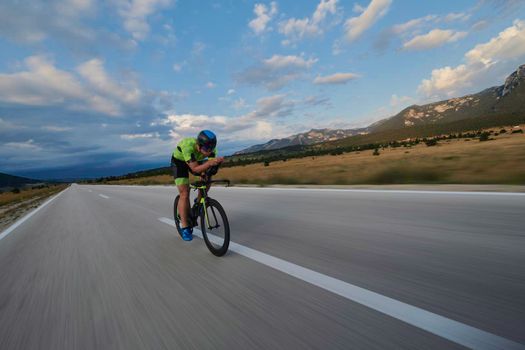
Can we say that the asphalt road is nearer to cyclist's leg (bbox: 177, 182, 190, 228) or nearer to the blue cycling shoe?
the blue cycling shoe

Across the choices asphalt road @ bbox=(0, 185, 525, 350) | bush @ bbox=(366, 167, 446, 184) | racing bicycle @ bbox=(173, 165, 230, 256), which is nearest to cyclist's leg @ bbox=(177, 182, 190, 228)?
racing bicycle @ bbox=(173, 165, 230, 256)

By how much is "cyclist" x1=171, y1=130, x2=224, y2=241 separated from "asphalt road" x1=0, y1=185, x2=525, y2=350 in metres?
0.49

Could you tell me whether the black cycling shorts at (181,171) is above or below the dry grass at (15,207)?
above

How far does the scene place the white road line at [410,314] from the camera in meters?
1.64

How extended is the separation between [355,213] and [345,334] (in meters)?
3.97

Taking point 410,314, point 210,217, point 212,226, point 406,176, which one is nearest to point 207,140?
point 210,217

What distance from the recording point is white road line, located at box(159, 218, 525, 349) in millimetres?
1641

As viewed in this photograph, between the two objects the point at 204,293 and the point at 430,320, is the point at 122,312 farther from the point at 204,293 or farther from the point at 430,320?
the point at 430,320

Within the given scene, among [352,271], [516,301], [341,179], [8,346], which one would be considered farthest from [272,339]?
[341,179]

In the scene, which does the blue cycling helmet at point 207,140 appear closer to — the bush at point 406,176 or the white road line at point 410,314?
the white road line at point 410,314

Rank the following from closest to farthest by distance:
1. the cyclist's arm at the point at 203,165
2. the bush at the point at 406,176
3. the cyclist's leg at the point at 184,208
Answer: the cyclist's arm at the point at 203,165 < the cyclist's leg at the point at 184,208 < the bush at the point at 406,176

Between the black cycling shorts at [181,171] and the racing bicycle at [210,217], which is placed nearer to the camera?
the racing bicycle at [210,217]

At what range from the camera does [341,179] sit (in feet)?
44.1

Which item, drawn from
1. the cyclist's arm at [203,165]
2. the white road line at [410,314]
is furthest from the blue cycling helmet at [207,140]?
the white road line at [410,314]
